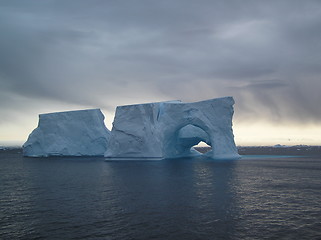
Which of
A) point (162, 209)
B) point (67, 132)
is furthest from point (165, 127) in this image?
point (162, 209)

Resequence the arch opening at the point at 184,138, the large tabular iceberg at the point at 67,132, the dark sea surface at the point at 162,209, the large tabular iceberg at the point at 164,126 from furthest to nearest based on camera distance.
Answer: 1. the large tabular iceberg at the point at 67,132
2. the arch opening at the point at 184,138
3. the large tabular iceberg at the point at 164,126
4. the dark sea surface at the point at 162,209

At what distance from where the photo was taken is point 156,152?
39.2 m

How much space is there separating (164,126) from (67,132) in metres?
17.7

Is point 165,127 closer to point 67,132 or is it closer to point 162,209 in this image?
point 67,132

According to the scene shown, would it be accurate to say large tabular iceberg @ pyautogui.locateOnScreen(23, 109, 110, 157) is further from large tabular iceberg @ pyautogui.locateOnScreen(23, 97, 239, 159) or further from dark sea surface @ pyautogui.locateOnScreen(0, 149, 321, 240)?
dark sea surface @ pyautogui.locateOnScreen(0, 149, 321, 240)

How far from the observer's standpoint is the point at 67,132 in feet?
158

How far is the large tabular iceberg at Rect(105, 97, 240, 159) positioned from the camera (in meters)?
38.8

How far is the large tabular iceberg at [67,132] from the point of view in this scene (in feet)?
157

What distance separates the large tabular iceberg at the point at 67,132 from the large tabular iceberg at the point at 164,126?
30.3 ft

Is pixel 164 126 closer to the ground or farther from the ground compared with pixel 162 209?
farther from the ground

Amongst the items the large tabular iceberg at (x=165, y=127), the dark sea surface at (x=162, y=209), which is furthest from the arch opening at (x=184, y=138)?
the dark sea surface at (x=162, y=209)

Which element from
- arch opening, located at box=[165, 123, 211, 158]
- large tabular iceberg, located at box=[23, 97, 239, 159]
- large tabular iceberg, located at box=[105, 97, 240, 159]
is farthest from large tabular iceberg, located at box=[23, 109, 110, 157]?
arch opening, located at box=[165, 123, 211, 158]

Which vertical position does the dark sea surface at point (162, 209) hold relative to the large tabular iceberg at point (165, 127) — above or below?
below

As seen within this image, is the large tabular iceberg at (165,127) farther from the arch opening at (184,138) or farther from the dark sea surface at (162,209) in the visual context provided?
the dark sea surface at (162,209)
